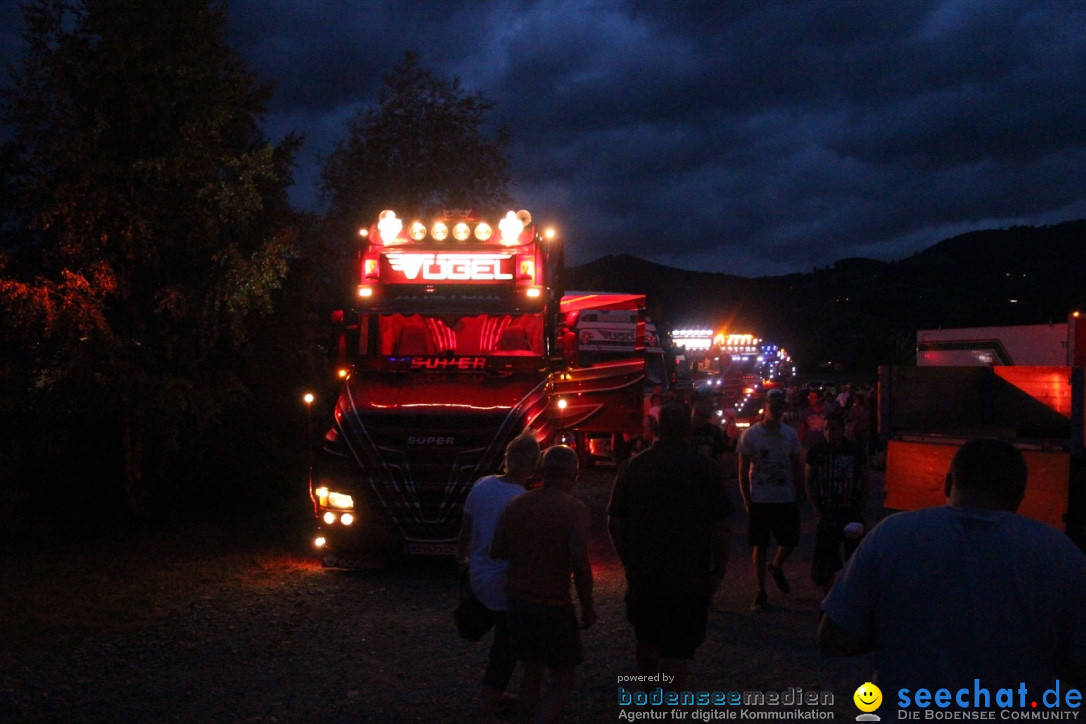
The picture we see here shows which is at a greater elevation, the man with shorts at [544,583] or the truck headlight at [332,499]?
the man with shorts at [544,583]

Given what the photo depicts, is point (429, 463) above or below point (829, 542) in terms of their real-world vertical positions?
above

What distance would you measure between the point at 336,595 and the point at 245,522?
6094mm

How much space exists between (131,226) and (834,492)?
9481mm

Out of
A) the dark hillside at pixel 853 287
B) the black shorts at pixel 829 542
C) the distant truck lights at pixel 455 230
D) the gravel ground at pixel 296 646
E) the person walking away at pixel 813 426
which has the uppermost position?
the dark hillside at pixel 853 287

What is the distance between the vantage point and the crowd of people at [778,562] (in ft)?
9.55

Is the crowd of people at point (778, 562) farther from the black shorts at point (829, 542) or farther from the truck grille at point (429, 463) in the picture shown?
the truck grille at point (429, 463)

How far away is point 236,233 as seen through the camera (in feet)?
45.3

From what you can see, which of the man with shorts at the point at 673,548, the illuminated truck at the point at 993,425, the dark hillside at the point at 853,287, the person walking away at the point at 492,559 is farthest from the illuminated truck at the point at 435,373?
the dark hillside at the point at 853,287

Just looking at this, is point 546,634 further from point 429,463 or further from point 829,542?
point 429,463

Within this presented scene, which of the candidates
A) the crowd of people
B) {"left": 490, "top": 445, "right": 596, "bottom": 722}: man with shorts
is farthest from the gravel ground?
{"left": 490, "top": 445, "right": 596, "bottom": 722}: man with shorts

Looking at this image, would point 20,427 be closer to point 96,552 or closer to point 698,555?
point 96,552

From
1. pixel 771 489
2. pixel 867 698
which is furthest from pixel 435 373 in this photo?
pixel 867 698

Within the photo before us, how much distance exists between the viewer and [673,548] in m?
5.16

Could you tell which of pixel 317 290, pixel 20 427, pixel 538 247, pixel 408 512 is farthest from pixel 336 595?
pixel 317 290
